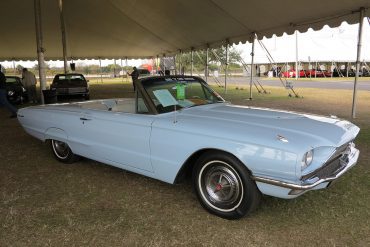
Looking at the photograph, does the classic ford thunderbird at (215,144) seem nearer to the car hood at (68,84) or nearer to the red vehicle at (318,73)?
the car hood at (68,84)

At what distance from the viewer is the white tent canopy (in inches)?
381

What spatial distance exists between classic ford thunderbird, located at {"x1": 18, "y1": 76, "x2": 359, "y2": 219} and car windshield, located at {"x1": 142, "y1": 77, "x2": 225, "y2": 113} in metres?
0.01

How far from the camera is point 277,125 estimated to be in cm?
333

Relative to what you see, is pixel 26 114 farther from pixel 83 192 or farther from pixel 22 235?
pixel 22 235

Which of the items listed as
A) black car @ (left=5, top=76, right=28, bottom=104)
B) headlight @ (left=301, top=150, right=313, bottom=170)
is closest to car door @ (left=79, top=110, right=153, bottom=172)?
headlight @ (left=301, top=150, right=313, bottom=170)

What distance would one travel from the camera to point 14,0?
56.9 ft

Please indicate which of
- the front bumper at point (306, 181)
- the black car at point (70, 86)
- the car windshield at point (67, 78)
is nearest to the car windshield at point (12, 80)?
the black car at point (70, 86)

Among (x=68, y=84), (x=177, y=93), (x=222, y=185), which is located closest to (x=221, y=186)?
(x=222, y=185)

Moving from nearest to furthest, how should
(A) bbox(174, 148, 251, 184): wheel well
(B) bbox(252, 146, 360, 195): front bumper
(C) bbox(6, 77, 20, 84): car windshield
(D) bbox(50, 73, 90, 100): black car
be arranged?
(B) bbox(252, 146, 360, 195): front bumper, (A) bbox(174, 148, 251, 184): wheel well, (C) bbox(6, 77, 20, 84): car windshield, (D) bbox(50, 73, 90, 100): black car

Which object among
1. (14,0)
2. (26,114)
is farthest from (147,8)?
(26,114)

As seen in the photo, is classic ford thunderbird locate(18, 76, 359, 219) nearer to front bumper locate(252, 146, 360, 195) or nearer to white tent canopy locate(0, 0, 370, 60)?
front bumper locate(252, 146, 360, 195)

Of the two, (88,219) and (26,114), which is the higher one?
(26,114)

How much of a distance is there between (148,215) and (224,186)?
2.83 feet

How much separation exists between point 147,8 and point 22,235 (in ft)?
46.8
